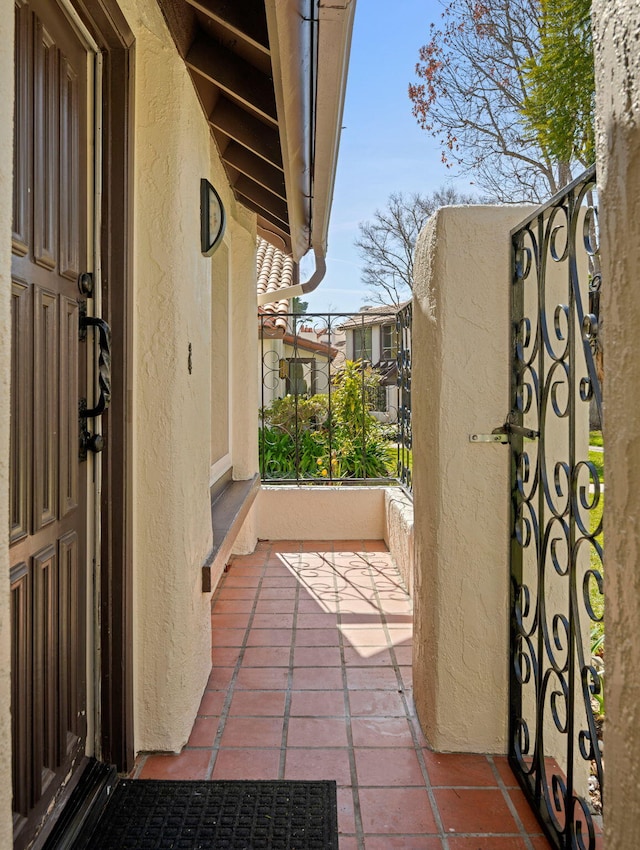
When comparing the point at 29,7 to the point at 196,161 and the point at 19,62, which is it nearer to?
the point at 19,62

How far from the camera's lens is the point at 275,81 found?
2.32 m

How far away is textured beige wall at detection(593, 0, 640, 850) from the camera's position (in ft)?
2.82

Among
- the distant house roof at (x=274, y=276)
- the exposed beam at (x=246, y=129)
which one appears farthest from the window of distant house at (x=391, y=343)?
the exposed beam at (x=246, y=129)

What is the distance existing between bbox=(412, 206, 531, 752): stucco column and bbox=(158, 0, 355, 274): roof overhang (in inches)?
28.7

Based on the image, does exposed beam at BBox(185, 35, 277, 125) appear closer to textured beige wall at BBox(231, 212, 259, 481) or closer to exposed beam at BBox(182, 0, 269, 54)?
exposed beam at BBox(182, 0, 269, 54)

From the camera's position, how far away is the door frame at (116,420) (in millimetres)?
2029

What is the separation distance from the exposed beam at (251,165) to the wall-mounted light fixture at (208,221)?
1067 mm

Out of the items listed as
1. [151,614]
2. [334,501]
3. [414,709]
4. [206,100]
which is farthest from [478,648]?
[334,501]

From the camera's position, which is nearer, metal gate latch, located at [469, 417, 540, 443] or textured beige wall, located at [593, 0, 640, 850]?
textured beige wall, located at [593, 0, 640, 850]

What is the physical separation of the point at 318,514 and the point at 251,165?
2.87 metres

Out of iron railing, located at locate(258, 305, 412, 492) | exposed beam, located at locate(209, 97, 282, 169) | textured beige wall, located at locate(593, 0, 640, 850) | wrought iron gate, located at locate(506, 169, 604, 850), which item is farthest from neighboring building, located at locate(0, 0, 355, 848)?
iron railing, located at locate(258, 305, 412, 492)

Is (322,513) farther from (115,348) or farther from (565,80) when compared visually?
(565,80)

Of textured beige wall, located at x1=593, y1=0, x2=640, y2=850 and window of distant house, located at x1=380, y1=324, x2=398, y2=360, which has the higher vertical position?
window of distant house, located at x1=380, y1=324, x2=398, y2=360

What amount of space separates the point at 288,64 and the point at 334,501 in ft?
12.1
